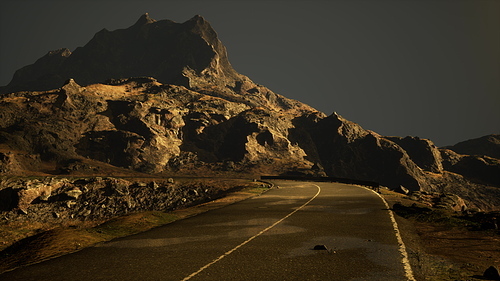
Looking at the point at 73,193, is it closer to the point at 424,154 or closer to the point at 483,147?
the point at 424,154

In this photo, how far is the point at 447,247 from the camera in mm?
13398

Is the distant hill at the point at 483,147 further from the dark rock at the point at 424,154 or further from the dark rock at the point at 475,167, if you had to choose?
the dark rock at the point at 424,154

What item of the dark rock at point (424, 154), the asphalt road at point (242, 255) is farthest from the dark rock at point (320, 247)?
the dark rock at point (424, 154)

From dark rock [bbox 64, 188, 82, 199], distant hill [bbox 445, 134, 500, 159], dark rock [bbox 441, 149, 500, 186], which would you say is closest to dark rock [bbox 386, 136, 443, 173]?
dark rock [bbox 441, 149, 500, 186]

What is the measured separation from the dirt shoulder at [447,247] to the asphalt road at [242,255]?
29.4 inches

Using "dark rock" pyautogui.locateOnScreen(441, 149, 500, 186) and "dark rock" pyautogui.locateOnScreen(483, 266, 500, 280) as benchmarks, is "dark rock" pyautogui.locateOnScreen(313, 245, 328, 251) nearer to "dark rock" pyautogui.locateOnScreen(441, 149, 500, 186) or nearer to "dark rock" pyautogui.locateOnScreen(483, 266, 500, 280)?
"dark rock" pyautogui.locateOnScreen(483, 266, 500, 280)

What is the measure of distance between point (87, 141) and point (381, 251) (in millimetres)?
88639

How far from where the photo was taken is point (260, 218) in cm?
1941

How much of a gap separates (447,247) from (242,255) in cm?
820

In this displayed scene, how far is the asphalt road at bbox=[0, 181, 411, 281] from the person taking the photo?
8906 millimetres

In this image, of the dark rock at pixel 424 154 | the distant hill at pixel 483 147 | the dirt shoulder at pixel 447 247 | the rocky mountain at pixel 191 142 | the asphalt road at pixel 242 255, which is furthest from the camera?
the distant hill at pixel 483 147

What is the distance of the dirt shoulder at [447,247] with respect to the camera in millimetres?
9513

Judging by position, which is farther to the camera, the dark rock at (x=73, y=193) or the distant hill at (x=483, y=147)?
the distant hill at (x=483, y=147)

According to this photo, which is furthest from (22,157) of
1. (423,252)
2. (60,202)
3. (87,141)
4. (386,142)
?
(386,142)
